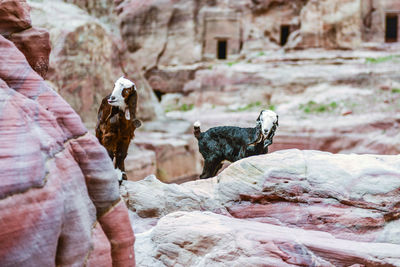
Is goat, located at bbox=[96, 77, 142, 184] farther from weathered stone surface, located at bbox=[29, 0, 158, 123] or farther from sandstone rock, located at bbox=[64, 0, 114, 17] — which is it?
sandstone rock, located at bbox=[64, 0, 114, 17]

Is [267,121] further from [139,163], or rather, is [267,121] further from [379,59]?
[379,59]

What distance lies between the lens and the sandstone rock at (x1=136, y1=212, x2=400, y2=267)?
13.0ft

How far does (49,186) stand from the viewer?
113 inches

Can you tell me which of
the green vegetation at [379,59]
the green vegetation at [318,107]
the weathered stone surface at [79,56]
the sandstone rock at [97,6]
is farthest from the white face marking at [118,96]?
the green vegetation at [379,59]

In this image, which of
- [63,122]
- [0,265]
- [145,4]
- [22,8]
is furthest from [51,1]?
[0,265]

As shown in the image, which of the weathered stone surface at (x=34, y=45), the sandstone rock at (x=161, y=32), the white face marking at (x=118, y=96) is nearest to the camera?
the weathered stone surface at (x=34, y=45)

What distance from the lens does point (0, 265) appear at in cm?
261

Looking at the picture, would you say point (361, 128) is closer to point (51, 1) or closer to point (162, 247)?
point (51, 1)

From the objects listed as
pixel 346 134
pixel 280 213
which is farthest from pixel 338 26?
pixel 280 213

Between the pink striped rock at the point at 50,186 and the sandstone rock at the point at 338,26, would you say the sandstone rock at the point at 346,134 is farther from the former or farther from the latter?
the pink striped rock at the point at 50,186

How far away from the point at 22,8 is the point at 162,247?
7.82 feet

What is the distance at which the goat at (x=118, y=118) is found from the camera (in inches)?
201

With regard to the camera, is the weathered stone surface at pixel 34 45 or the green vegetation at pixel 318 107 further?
the green vegetation at pixel 318 107

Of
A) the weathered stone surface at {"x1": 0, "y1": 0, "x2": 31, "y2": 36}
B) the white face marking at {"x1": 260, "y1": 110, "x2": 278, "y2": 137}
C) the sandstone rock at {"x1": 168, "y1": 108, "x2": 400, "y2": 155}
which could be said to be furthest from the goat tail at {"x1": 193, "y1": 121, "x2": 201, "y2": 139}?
the sandstone rock at {"x1": 168, "y1": 108, "x2": 400, "y2": 155}
